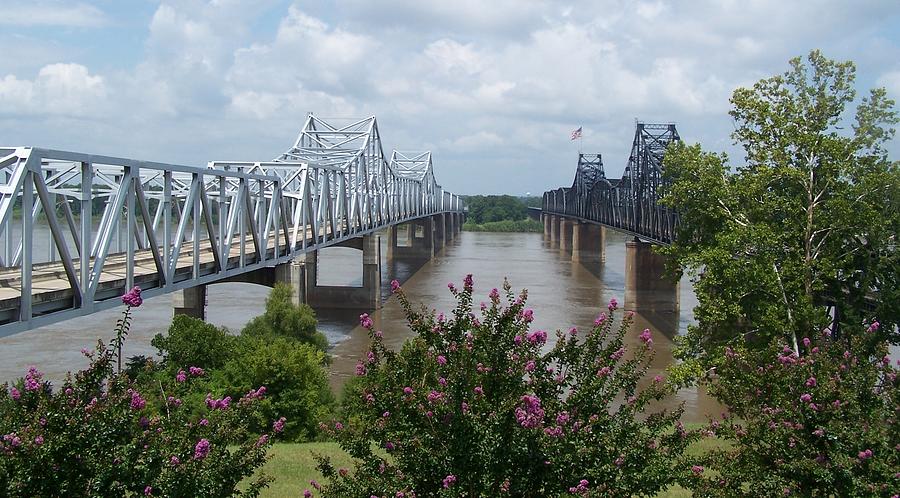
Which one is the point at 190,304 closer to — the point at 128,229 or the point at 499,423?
the point at 128,229

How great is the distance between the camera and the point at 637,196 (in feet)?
223

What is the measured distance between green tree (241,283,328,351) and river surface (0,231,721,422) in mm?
1901

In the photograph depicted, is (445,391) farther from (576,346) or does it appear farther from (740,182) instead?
(740,182)

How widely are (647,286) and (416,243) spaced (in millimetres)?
47147

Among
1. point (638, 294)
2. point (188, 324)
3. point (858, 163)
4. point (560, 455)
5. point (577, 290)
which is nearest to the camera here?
point (560, 455)

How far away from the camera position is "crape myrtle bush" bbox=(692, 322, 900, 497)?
26.5 feet

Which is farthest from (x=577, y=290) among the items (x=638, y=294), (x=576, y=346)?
(x=576, y=346)

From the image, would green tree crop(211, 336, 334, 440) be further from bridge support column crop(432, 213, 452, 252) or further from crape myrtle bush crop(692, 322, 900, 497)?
bridge support column crop(432, 213, 452, 252)

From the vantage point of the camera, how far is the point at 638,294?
56312mm

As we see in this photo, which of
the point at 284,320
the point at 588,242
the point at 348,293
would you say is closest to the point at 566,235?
the point at 588,242

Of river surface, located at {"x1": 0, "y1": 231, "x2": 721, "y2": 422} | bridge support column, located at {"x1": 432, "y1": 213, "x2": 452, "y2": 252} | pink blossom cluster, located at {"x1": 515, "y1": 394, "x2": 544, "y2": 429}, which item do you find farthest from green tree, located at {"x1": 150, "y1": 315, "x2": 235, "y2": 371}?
bridge support column, located at {"x1": 432, "y1": 213, "x2": 452, "y2": 252}

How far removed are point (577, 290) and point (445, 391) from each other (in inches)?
2361

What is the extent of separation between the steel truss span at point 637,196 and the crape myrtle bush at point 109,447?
1204 inches

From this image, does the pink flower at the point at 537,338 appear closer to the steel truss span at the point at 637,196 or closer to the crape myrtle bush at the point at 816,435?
the crape myrtle bush at the point at 816,435
